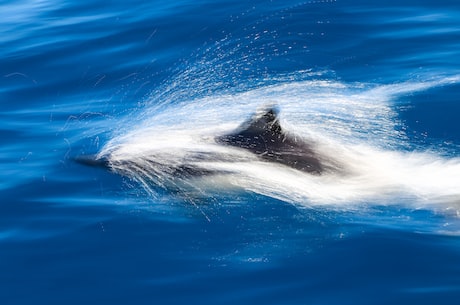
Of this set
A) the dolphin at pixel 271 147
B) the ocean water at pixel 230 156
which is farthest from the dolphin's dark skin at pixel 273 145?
the ocean water at pixel 230 156

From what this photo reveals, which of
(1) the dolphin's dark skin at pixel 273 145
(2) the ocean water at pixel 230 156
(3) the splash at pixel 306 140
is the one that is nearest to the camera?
(2) the ocean water at pixel 230 156

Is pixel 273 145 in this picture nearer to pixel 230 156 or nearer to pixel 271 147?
pixel 271 147

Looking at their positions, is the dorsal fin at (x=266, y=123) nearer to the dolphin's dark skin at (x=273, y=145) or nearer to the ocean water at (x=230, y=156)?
the dolphin's dark skin at (x=273, y=145)

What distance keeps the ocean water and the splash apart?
0.03 m

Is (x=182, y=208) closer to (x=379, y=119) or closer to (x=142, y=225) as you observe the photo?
(x=142, y=225)

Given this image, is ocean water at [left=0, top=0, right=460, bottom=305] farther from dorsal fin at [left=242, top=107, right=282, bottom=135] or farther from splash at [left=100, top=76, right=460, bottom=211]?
dorsal fin at [left=242, top=107, right=282, bottom=135]

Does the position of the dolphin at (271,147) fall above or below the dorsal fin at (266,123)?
below

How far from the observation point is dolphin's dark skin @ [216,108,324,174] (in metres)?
8.65

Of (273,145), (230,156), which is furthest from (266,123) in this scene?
(230,156)

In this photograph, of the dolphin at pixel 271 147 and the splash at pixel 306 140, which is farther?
the dolphin at pixel 271 147

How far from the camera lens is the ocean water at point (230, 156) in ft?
22.2

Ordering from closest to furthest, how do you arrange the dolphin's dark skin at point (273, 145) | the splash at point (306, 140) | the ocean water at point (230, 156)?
1. the ocean water at point (230, 156)
2. the splash at point (306, 140)
3. the dolphin's dark skin at point (273, 145)

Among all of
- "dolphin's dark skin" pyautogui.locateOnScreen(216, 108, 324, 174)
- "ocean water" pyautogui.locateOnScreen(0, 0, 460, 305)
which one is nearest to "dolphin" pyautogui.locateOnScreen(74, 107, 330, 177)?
"dolphin's dark skin" pyautogui.locateOnScreen(216, 108, 324, 174)

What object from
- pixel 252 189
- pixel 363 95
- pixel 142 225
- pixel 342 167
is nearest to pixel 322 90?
pixel 363 95
